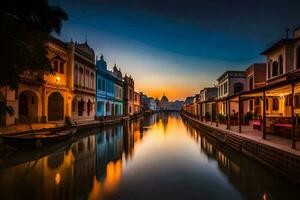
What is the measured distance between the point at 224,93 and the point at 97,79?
21972mm

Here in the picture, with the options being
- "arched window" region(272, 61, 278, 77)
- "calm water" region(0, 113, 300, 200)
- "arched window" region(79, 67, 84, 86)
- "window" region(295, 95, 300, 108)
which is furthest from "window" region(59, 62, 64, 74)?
"window" region(295, 95, 300, 108)

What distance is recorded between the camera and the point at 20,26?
7727mm

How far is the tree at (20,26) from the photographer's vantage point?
6.87 meters

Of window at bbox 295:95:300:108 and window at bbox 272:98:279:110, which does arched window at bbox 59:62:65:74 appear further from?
window at bbox 295:95:300:108

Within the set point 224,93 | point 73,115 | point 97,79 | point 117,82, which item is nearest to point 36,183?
point 73,115

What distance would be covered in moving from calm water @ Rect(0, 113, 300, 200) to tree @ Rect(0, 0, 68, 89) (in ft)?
13.9

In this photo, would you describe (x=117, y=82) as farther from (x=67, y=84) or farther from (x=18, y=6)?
(x=18, y=6)

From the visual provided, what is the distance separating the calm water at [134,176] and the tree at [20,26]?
13.9ft

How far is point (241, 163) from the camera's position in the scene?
12.6 meters

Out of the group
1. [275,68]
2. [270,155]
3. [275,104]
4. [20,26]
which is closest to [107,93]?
[275,104]

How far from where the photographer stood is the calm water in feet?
26.0

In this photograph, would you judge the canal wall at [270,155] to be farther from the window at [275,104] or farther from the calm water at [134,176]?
the window at [275,104]

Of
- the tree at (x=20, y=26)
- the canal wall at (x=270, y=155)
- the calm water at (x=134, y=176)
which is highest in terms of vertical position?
the tree at (x=20, y=26)

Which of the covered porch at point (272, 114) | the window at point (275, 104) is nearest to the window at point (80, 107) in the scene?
the covered porch at point (272, 114)
